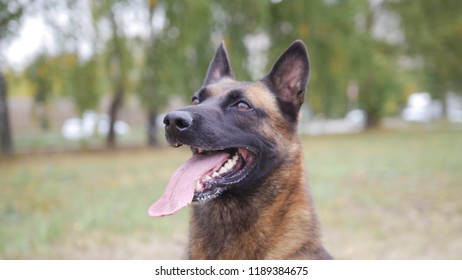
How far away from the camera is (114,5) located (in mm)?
11883

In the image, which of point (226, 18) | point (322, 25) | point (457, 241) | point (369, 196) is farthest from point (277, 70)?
point (322, 25)

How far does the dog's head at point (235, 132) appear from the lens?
2.47 metres

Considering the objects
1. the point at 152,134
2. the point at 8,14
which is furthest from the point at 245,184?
the point at 152,134

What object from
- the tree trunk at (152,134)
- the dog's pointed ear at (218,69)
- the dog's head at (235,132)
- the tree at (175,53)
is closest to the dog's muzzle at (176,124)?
the dog's head at (235,132)

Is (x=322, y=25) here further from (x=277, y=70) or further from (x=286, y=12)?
(x=277, y=70)

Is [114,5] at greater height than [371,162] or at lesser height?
greater

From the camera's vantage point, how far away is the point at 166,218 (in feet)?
20.5

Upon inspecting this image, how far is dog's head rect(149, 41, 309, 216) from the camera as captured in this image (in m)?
2.47

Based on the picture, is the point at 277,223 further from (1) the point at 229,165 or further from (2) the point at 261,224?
(1) the point at 229,165

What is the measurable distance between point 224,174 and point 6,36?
9.88m

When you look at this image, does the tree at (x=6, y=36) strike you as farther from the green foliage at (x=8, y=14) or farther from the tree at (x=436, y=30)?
the tree at (x=436, y=30)

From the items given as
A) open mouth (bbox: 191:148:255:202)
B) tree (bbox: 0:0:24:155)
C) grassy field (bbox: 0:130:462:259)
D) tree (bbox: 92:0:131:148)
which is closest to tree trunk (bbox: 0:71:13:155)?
tree (bbox: 0:0:24:155)

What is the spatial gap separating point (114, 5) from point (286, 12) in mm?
4464

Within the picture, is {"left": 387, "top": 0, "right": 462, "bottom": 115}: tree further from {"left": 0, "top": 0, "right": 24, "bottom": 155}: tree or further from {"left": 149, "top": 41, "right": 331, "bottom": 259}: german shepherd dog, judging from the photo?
{"left": 149, "top": 41, "right": 331, "bottom": 259}: german shepherd dog
